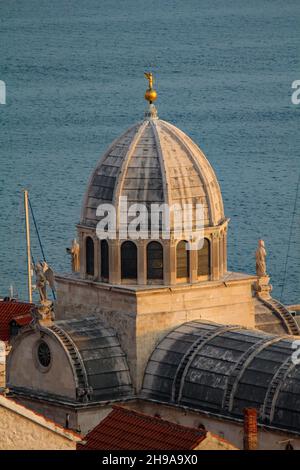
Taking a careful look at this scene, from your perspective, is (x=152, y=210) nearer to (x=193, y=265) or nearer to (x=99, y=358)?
(x=193, y=265)

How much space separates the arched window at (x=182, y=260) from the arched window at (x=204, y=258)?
49 cm

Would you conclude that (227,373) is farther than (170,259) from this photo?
No

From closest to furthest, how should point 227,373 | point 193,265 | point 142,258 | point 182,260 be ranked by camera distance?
point 227,373
point 142,258
point 182,260
point 193,265

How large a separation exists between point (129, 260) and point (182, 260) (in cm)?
179

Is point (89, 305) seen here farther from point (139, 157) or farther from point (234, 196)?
point (234, 196)

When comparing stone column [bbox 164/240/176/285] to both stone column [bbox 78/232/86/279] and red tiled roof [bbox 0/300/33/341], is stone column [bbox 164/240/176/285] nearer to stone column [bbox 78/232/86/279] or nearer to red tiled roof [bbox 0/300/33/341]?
stone column [bbox 78/232/86/279]

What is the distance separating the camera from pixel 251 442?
73.8 meters

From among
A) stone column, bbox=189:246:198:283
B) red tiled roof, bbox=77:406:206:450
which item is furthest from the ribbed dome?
red tiled roof, bbox=77:406:206:450

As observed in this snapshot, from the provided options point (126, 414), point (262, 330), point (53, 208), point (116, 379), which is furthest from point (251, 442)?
point (53, 208)

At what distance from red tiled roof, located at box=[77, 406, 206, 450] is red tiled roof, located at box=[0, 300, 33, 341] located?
2779 centimetres

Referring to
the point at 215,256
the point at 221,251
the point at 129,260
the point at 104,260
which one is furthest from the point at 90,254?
the point at 221,251

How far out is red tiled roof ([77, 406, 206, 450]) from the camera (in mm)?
67625

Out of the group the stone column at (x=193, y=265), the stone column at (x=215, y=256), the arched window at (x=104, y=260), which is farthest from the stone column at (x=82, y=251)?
the stone column at (x=215, y=256)

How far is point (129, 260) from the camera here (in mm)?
83250
